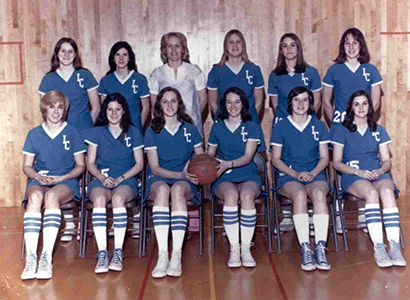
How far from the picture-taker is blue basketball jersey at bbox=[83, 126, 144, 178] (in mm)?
4293

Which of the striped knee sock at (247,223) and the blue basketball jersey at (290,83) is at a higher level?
the blue basketball jersey at (290,83)

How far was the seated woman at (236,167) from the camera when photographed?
13.2 ft

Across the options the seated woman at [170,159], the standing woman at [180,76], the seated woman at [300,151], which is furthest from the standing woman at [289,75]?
the seated woman at [170,159]

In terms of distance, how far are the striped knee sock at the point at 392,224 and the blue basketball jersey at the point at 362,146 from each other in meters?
0.40

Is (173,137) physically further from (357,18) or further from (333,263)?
(357,18)

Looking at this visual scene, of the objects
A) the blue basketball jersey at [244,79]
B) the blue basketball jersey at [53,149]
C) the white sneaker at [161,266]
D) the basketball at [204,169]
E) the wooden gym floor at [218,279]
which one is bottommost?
the wooden gym floor at [218,279]

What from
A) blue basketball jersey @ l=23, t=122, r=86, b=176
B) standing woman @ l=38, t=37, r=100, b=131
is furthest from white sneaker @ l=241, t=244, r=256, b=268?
standing woman @ l=38, t=37, r=100, b=131

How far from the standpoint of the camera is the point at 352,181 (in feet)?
13.5

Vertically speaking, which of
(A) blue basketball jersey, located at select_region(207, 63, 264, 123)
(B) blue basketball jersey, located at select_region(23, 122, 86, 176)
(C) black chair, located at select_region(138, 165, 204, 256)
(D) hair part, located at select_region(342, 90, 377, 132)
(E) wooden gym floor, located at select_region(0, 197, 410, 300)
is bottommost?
(E) wooden gym floor, located at select_region(0, 197, 410, 300)

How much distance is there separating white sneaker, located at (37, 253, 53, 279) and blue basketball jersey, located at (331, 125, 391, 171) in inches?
92.6

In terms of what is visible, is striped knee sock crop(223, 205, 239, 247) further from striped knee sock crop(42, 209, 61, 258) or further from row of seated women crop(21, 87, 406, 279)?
striped knee sock crop(42, 209, 61, 258)

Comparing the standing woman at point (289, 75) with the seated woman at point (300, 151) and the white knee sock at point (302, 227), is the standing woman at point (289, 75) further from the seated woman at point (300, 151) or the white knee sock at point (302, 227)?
the white knee sock at point (302, 227)

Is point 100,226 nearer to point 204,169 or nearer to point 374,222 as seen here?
point 204,169

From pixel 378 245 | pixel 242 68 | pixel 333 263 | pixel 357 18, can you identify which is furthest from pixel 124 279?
pixel 357 18
